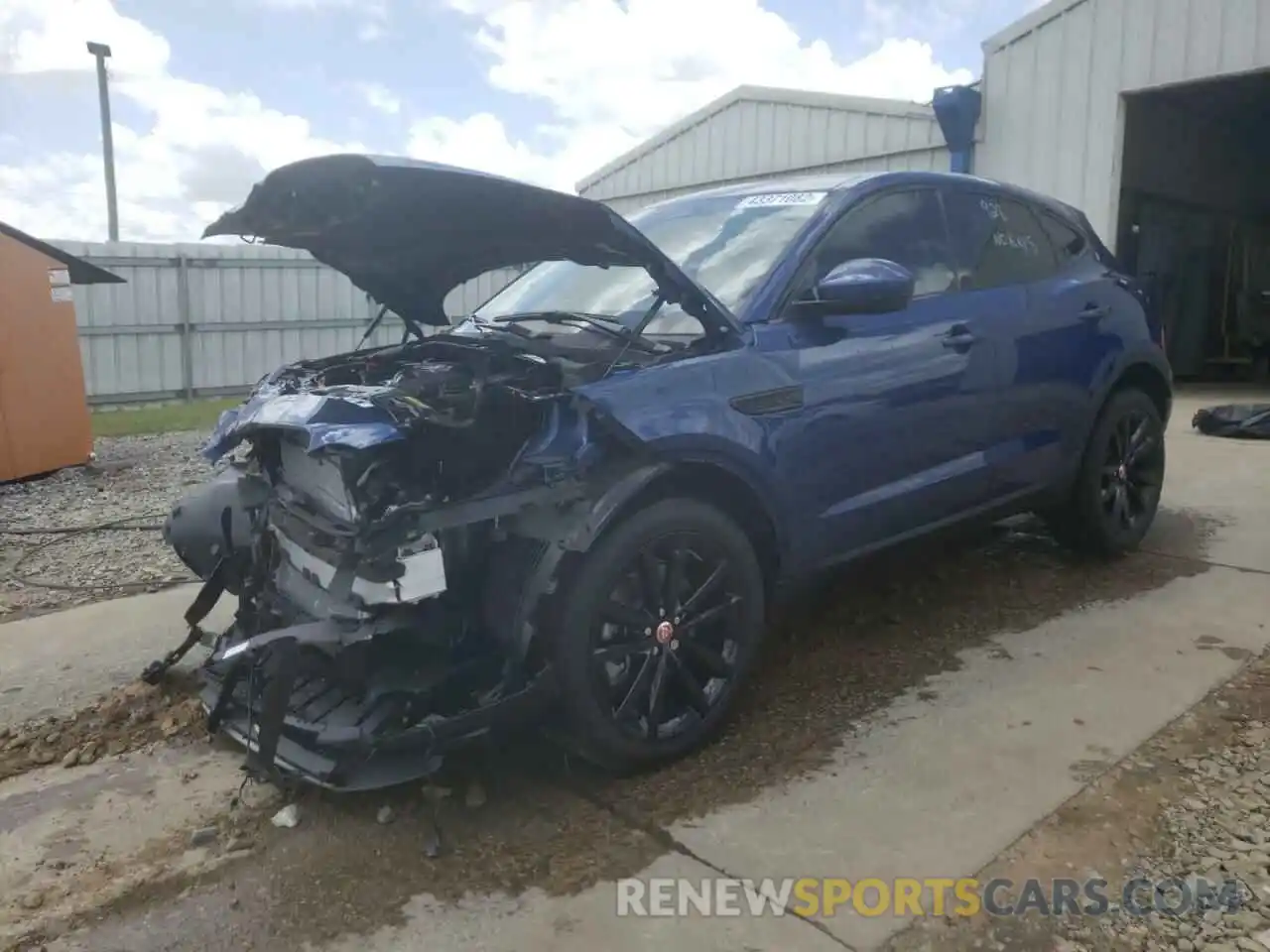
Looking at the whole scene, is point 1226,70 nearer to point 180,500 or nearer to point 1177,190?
point 1177,190

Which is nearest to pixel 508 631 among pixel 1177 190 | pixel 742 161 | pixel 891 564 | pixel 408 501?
pixel 408 501

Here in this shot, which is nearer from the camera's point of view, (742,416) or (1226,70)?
(742,416)

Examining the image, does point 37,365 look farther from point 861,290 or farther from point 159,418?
point 861,290

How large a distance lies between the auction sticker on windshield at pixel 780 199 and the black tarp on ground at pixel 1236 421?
6.65 metres

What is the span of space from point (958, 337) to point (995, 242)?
0.69 m

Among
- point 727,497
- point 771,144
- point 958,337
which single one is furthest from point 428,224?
point 771,144

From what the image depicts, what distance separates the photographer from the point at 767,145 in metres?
14.4

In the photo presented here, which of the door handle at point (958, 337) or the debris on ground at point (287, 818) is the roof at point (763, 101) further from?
the debris on ground at point (287, 818)

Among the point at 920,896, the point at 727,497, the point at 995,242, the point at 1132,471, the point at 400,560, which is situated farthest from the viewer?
the point at 1132,471

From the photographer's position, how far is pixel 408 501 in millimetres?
2699

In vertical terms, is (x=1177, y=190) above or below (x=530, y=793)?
above

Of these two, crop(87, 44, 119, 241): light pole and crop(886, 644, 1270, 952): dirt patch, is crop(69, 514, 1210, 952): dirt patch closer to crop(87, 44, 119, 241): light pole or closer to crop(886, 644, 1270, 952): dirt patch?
crop(886, 644, 1270, 952): dirt patch

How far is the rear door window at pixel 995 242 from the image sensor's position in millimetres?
4211

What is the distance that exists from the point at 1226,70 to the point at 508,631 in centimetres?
1044
